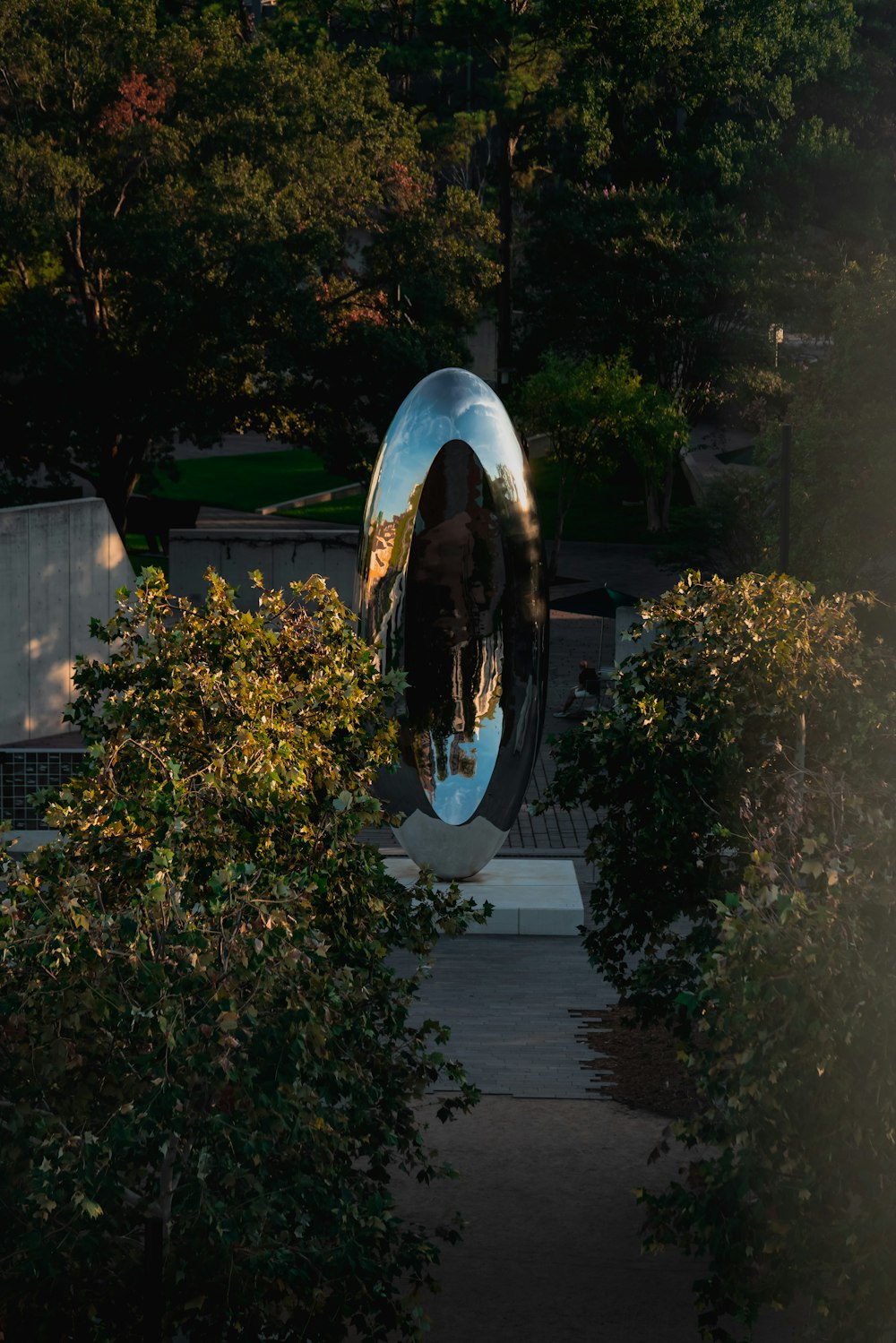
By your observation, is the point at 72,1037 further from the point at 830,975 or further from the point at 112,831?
the point at 830,975

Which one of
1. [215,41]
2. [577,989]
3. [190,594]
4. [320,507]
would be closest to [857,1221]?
[577,989]

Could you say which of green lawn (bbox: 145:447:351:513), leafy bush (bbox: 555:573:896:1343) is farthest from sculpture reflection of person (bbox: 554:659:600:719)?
green lawn (bbox: 145:447:351:513)

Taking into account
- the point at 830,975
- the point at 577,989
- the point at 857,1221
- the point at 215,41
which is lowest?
the point at 577,989

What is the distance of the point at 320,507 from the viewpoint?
187ft

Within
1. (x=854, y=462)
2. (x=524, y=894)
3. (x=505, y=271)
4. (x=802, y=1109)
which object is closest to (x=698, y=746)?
(x=802, y=1109)

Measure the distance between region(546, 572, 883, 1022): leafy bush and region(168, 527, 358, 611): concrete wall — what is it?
20637mm

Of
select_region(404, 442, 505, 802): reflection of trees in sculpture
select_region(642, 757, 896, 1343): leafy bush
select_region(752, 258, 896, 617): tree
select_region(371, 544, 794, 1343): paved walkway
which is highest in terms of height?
select_region(752, 258, 896, 617): tree

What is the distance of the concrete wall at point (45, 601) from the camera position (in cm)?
2939

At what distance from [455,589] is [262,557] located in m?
17.4

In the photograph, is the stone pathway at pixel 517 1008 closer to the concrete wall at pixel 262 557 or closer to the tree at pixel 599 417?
the concrete wall at pixel 262 557

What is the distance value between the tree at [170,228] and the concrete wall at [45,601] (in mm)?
7190

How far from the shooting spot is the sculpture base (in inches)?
796

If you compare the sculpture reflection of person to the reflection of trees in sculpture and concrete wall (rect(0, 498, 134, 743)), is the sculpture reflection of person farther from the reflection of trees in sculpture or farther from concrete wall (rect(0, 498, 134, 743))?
the reflection of trees in sculpture

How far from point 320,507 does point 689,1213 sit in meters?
49.3
